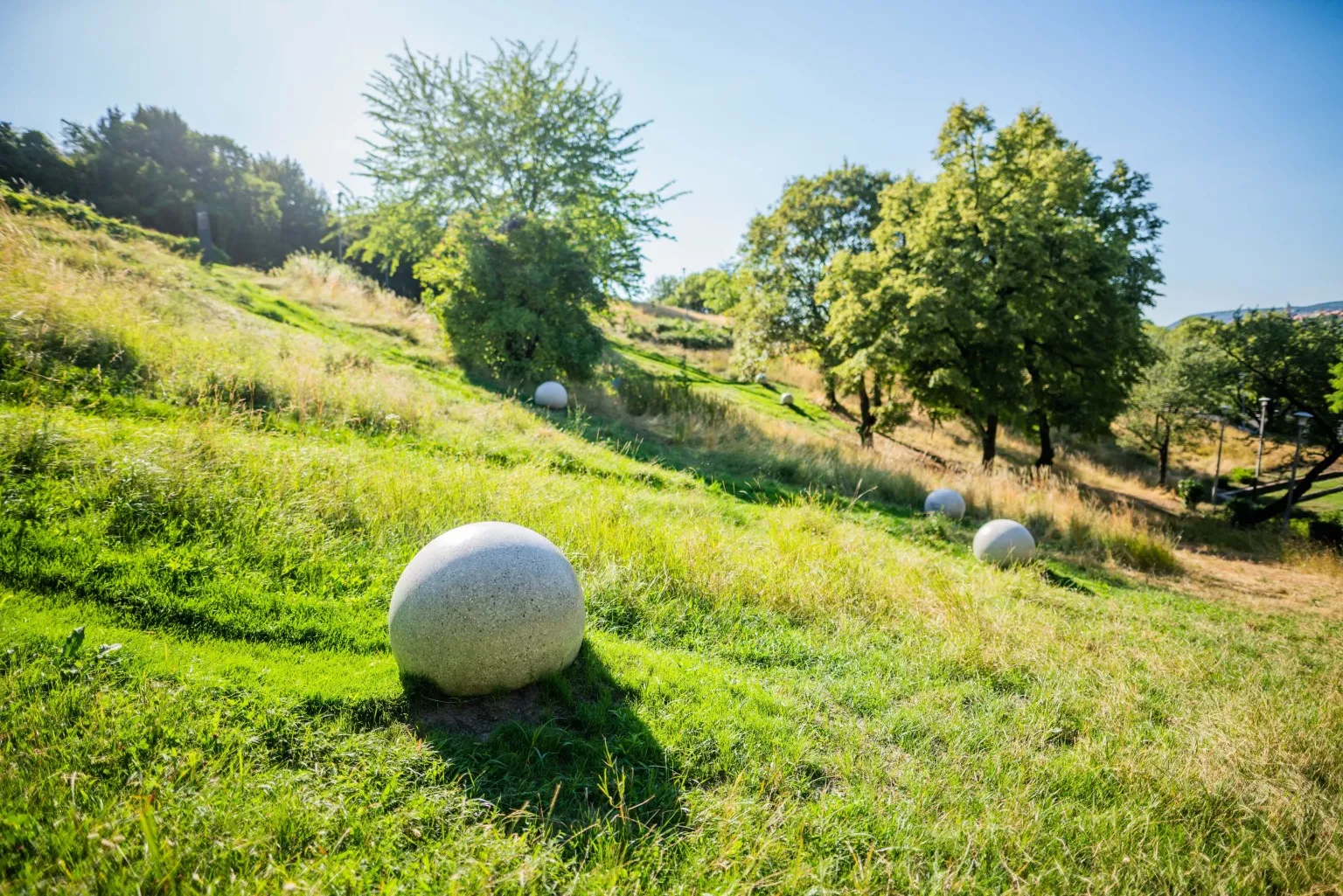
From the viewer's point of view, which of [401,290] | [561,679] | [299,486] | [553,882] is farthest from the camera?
[401,290]

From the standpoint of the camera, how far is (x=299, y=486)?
19.7 feet

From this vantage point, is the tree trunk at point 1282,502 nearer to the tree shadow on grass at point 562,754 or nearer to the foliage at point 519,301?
the foliage at point 519,301

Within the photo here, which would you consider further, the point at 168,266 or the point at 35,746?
the point at 168,266

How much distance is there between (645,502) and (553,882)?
19.9 feet

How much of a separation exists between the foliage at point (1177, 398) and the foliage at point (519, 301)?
2454 cm

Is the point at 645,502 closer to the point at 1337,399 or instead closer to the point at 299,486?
the point at 299,486

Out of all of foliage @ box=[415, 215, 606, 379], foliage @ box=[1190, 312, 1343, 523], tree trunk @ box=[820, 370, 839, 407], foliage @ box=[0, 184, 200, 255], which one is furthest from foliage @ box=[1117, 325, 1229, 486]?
foliage @ box=[0, 184, 200, 255]

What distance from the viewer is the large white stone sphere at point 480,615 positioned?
3.56m

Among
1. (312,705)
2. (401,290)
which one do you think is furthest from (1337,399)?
(401,290)

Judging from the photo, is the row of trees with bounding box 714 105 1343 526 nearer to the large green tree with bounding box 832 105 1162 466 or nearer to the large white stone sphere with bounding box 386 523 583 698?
the large green tree with bounding box 832 105 1162 466

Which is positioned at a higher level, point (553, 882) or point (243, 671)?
point (243, 671)

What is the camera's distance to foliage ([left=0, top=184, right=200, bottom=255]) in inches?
594

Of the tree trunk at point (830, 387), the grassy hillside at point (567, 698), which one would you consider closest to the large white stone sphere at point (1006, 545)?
the grassy hillside at point (567, 698)

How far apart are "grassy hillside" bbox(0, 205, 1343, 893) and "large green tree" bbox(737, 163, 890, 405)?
17.2 meters
